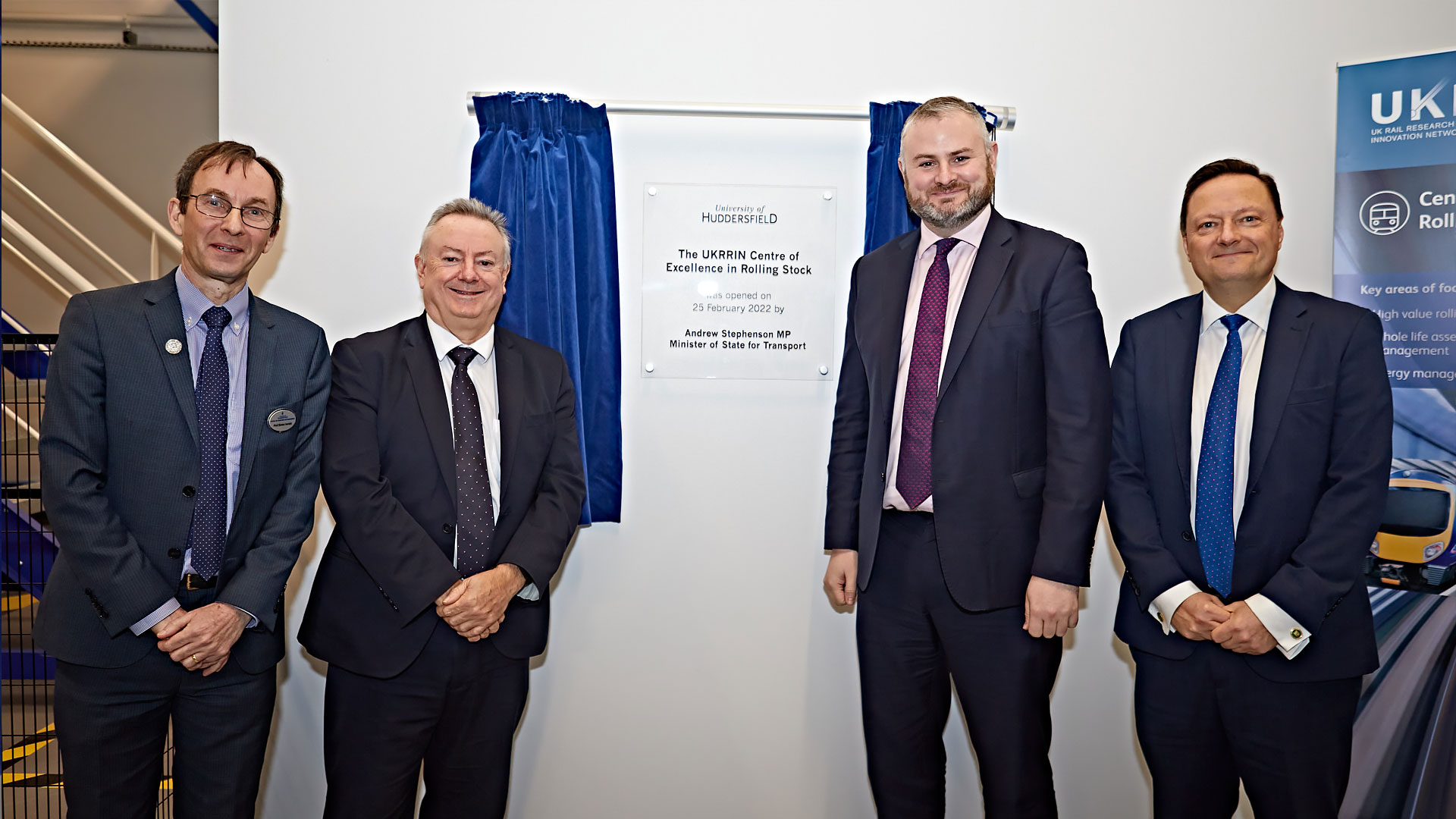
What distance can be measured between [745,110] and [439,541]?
5.05 ft

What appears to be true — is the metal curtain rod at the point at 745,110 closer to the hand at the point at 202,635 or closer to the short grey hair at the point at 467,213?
the short grey hair at the point at 467,213

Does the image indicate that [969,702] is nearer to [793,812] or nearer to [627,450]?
[793,812]

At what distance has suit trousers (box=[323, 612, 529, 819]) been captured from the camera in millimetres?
1931

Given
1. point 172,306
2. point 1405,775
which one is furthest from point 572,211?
point 1405,775

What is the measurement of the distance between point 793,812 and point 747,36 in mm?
2451

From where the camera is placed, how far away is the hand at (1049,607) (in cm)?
182

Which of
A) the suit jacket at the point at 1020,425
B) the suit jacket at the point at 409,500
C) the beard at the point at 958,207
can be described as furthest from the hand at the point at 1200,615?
the suit jacket at the point at 409,500

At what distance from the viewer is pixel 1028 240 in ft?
6.47

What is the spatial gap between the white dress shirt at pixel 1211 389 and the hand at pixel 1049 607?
231mm

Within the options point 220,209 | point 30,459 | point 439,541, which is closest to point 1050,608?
point 439,541

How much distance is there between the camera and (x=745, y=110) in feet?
8.43

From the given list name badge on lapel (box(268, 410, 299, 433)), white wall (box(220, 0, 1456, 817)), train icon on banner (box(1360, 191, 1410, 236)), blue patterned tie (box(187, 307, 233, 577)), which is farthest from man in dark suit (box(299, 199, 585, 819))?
train icon on banner (box(1360, 191, 1410, 236))

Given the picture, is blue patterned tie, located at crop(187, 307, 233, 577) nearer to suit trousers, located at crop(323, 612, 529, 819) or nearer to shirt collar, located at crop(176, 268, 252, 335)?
shirt collar, located at crop(176, 268, 252, 335)

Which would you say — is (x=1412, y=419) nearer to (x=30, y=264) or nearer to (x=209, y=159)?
(x=209, y=159)
